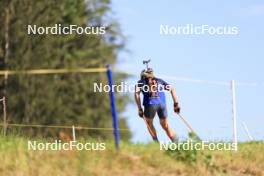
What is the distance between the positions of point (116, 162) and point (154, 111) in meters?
3.28

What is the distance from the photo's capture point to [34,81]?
108 feet

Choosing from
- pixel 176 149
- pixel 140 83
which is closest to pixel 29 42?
pixel 140 83

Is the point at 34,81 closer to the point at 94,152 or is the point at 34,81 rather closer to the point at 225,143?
the point at 225,143

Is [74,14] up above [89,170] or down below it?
above

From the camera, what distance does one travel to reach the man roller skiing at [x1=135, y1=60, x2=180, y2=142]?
1238 centimetres

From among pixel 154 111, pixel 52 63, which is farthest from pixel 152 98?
pixel 52 63

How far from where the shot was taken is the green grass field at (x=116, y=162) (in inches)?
361

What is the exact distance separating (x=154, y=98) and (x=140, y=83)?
401 millimetres

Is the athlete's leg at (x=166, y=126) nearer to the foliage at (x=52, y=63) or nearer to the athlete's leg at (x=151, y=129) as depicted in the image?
the athlete's leg at (x=151, y=129)

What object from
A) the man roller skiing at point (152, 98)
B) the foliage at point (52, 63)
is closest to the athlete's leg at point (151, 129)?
the man roller skiing at point (152, 98)

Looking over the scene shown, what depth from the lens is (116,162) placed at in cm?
958

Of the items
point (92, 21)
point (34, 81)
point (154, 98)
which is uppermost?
point (92, 21)

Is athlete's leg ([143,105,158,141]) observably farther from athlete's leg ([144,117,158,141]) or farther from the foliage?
the foliage

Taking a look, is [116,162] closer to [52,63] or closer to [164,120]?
[164,120]
